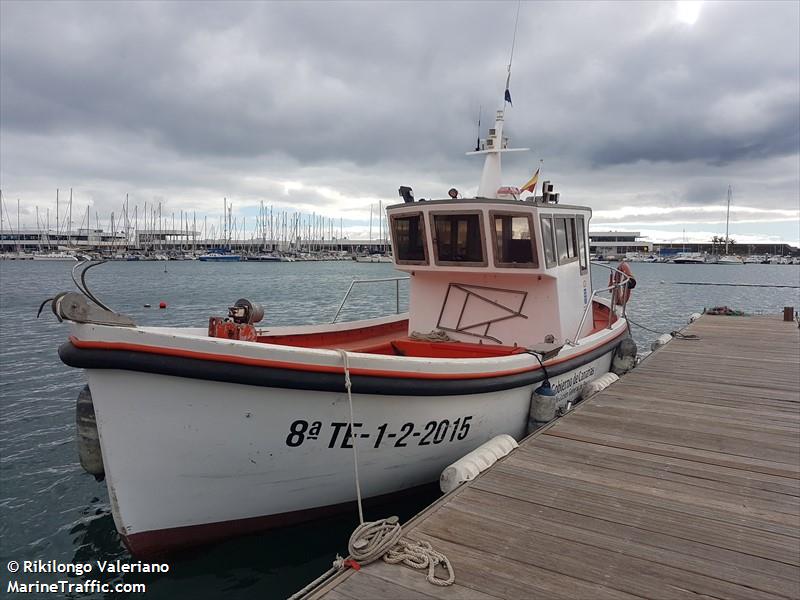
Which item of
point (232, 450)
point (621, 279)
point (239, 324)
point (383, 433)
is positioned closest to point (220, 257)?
point (621, 279)

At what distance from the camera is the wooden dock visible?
3.34 meters

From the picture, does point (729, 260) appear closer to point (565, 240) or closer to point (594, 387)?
point (594, 387)

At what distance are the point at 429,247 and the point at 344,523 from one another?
152 inches

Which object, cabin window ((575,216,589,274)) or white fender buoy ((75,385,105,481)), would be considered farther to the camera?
cabin window ((575,216,589,274))

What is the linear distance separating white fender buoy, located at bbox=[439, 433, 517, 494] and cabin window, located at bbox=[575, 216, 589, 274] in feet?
14.5

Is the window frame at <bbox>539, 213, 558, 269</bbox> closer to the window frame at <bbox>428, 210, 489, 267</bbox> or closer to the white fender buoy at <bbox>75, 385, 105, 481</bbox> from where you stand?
the window frame at <bbox>428, 210, 489, 267</bbox>

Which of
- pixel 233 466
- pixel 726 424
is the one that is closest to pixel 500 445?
pixel 233 466

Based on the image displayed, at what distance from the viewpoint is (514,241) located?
23.8 feet

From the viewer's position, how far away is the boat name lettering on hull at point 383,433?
15.6 feet

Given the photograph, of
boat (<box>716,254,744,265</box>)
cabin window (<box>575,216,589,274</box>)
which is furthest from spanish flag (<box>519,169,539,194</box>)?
boat (<box>716,254,744,265</box>)

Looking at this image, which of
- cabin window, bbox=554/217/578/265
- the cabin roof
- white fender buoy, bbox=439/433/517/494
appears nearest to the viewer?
white fender buoy, bbox=439/433/517/494

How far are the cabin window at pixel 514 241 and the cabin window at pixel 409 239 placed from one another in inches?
42.4

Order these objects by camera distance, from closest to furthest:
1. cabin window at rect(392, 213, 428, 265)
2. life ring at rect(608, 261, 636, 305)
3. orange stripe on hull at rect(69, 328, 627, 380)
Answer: orange stripe on hull at rect(69, 328, 627, 380)
cabin window at rect(392, 213, 428, 265)
life ring at rect(608, 261, 636, 305)

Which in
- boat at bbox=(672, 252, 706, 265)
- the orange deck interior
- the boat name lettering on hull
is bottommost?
the boat name lettering on hull
